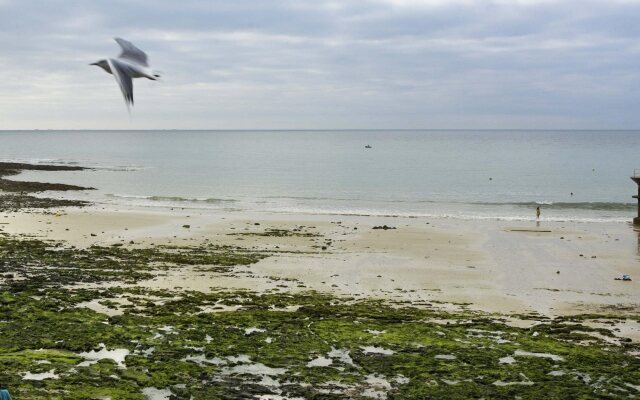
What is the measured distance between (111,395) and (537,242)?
22992 mm

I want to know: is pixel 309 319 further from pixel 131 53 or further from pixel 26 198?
pixel 26 198

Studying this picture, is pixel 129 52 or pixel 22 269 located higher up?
pixel 129 52

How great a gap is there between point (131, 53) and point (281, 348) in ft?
28.2

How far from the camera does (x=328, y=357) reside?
12.0 metres

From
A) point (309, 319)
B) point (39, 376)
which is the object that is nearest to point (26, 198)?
point (309, 319)

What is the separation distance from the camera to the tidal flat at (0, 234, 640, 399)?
34.2 feet

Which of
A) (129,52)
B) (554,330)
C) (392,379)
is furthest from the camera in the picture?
(554,330)

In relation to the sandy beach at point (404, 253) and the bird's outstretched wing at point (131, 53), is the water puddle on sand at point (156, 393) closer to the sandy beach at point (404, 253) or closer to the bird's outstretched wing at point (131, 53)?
the bird's outstretched wing at point (131, 53)

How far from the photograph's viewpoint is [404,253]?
25.3 metres

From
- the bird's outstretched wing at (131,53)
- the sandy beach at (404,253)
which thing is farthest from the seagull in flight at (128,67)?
the sandy beach at (404,253)

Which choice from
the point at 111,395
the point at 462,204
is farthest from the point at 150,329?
the point at 462,204

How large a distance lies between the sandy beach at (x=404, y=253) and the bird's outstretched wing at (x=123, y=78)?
13.6 metres

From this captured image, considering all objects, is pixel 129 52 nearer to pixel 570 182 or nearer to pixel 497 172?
pixel 570 182

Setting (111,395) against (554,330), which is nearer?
(111,395)
